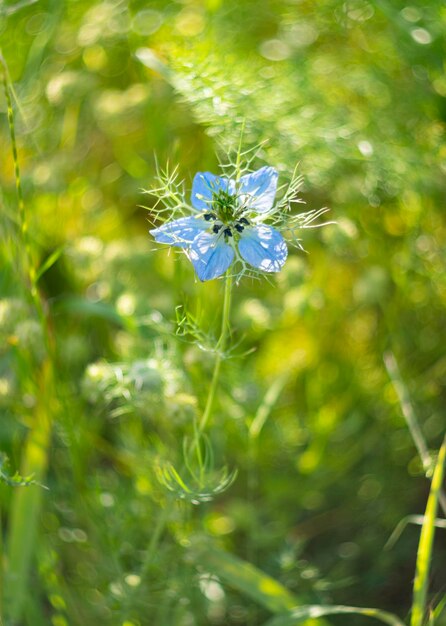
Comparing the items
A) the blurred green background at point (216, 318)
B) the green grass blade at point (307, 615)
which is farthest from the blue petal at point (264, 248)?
the green grass blade at point (307, 615)

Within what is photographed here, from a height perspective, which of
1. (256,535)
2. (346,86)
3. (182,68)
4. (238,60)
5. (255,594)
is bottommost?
(256,535)

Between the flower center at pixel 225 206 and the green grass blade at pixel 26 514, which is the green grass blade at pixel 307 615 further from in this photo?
the flower center at pixel 225 206

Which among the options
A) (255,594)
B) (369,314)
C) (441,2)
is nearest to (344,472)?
(369,314)

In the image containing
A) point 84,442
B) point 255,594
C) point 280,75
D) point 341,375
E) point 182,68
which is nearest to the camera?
point 255,594

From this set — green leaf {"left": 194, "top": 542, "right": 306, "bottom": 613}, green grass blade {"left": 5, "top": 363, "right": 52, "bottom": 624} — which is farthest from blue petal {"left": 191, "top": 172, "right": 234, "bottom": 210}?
green leaf {"left": 194, "top": 542, "right": 306, "bottom": 613}

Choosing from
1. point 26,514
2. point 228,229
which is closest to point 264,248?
point 228,229

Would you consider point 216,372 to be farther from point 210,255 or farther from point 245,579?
point 245,579

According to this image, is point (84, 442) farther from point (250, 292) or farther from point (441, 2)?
point (441, 2)

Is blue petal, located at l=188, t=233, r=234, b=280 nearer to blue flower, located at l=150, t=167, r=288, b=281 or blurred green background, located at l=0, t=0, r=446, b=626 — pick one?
blue flower, located at l=150, t=167, r=288, b=281
